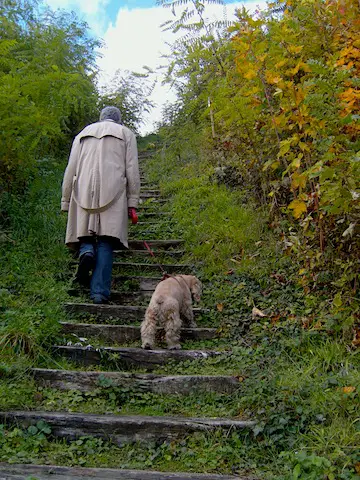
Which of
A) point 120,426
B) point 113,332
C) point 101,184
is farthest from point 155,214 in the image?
point 120,426

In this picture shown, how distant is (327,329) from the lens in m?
3.95

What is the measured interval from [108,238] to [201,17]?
143 inches

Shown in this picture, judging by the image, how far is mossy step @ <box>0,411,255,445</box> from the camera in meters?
3.38

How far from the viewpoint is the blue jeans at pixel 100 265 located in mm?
5461

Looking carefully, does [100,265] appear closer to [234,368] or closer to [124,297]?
[124,297]

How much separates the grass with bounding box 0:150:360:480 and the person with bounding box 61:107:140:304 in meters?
0.42

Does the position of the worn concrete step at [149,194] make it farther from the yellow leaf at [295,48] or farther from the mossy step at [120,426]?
the mossy step at [120,426]

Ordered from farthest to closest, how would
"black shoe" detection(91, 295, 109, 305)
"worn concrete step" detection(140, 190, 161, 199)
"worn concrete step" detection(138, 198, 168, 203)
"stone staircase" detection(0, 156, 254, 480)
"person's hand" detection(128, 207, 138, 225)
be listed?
"worn concrete step" detection(140, 190, 161, 199) → "worn concrete step" detection(138, 198, 168, 203) → "person's hand" detection(128, 207, 138, 225) → "black shoe" detection(91, 295, 109, 305) → "stone staircase" detection(0, 156, 254, 480)

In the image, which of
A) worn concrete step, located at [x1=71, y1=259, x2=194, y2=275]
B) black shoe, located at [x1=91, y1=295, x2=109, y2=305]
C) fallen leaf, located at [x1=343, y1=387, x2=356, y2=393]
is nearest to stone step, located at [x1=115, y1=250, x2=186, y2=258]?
worn concrete step, located at [x1=71, y1=259, x2=194, y2=275]

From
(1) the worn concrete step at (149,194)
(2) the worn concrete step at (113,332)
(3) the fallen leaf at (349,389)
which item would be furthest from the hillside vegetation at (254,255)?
(1) the worn concrete step at (149,194)

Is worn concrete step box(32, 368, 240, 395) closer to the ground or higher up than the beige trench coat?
closer to the ground

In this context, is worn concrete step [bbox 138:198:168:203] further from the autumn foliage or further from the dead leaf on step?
the dead leaf on step

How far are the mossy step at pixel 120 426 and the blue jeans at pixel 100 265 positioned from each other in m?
2.08

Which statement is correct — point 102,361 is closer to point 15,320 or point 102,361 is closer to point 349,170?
point 15,320
